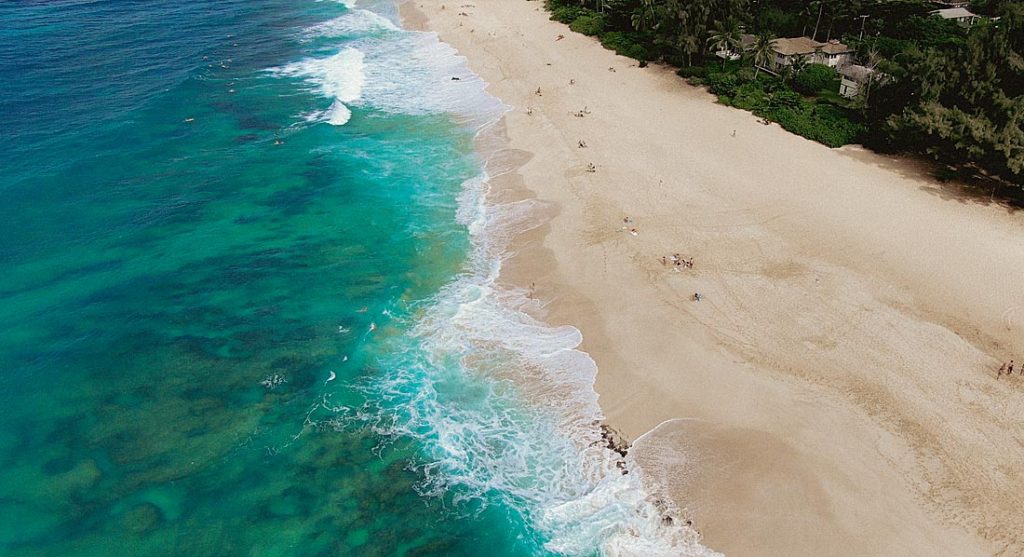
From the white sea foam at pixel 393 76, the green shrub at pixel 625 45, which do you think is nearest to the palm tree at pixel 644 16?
the green shrub at pixel 625 45

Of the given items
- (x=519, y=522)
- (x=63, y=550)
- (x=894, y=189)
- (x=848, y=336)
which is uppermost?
(x=894, y=189)

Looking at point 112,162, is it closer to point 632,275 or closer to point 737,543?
point 632,275

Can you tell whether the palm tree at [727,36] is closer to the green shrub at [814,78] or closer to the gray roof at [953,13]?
the green shrub at [814,78]

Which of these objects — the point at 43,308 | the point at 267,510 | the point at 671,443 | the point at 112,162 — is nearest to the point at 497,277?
the point at 671,443

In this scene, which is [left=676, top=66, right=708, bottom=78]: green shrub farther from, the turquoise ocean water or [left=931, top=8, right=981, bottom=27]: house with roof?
[left=931, top=8, right=981, bottom=27]: house with roof

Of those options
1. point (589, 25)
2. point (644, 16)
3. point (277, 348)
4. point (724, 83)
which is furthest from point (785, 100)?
point (277, 348)

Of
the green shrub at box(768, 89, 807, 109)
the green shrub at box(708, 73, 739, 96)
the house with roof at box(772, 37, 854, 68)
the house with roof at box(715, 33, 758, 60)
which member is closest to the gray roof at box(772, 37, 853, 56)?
the house with roof at box(772, 37, 854, 68)

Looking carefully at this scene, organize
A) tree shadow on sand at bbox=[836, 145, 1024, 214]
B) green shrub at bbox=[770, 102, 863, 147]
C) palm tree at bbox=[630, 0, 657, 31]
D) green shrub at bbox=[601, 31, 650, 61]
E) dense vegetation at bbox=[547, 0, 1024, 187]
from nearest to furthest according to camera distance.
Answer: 1. tree shadow on sand at bbox=[836, 145, 1024, 214]
2. dense vegetation at bbox=[547, 0, 1024, 187]
3. green shrub at bbox=[770, 102, 863, 147]
4. green shrub at bbox=[601, 31, 650, 61]
5. palm tree at bbox=[630, 0, 657, 31]
